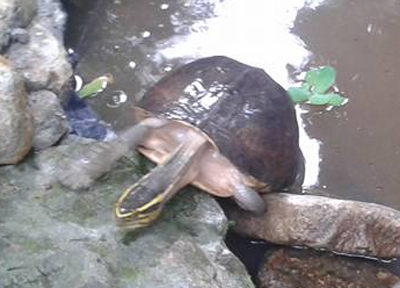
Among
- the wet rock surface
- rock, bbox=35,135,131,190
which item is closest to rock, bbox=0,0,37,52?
the wet rock surface

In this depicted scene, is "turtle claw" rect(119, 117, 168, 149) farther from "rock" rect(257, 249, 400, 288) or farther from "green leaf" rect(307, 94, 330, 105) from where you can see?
"green leaf" rect(307, 94, 330, 105)

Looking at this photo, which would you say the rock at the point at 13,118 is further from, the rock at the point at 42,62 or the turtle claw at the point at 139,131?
the turtle claw at the point at 139,131

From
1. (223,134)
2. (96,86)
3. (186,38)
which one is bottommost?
(96,86)

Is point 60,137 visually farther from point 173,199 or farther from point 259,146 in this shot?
point 259,146

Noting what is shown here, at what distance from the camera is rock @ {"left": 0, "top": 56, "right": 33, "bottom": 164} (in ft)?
10.3

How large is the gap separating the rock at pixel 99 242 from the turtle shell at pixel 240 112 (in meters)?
0.31

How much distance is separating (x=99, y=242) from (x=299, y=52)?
2041 mm

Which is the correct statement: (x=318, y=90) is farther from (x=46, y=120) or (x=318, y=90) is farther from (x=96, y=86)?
(x=46, y=120)

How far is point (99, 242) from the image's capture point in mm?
3006

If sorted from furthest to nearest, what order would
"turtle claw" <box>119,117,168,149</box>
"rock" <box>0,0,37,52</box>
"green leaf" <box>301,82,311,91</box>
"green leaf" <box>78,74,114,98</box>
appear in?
"green leaf" <box>301,82,311,91</box> → "green leaf" <box>78,74,114,98</box> → "rock" <box>0,0,37,52</box> → "turtle claw" <box>119,117,168,149</box>

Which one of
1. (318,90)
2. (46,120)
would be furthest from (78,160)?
(318,90)

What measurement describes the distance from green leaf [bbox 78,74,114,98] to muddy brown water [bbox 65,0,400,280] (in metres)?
0.03

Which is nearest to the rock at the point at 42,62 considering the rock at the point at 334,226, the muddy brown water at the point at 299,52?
the muddy brown water at the point at 299,52

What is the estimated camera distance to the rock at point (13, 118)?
10.3ft
